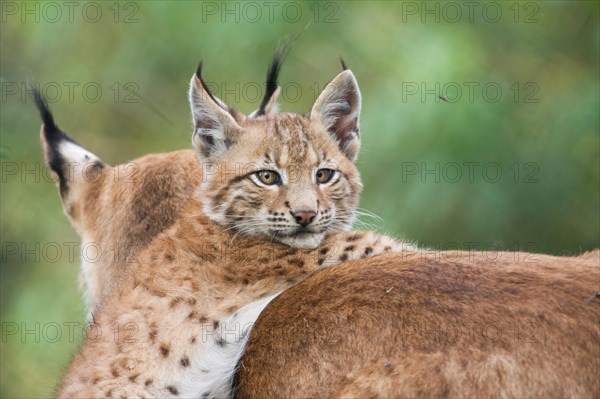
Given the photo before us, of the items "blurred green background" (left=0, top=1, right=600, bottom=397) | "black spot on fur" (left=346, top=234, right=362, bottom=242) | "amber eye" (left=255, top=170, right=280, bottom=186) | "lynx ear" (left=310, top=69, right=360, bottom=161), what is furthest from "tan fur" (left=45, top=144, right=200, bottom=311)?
"blurred green background" (left=0, top=1, right=600, bottom=397)

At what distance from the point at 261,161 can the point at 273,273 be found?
2.22ft

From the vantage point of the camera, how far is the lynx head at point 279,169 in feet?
15.9

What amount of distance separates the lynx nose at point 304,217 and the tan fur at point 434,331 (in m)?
0.63

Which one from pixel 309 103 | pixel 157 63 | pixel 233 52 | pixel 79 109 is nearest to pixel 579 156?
pixel 309 103

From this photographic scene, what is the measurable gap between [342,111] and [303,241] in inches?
35.0

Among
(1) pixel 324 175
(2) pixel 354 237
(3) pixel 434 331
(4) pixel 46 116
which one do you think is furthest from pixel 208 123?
(3) pixel 434 331

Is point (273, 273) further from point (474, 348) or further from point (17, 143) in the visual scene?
point (17, 143)

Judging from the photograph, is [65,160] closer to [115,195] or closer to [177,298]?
[115,195]

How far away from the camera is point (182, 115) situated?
879cm

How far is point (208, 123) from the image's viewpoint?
519 centimetres

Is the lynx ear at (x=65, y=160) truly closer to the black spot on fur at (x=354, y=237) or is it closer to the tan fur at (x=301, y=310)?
the tan fur at (x=301, y=310)

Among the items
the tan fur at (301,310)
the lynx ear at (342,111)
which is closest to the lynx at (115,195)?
the tan fur at (301,310)

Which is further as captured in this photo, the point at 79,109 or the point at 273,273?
the point at 79,109

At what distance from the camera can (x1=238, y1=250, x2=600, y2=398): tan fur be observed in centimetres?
347
